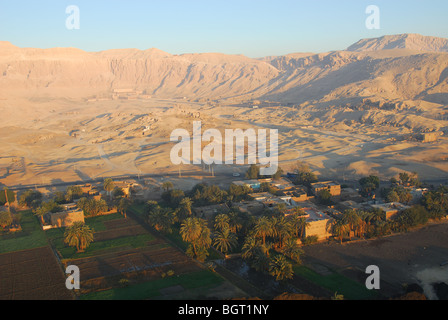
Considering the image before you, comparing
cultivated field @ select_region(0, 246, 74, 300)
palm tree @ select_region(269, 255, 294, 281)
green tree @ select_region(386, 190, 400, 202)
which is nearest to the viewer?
cultivated field @ select_region(0, 246, 74, 300)

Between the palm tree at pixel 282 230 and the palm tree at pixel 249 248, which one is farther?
the palm tree at pixel 282 230

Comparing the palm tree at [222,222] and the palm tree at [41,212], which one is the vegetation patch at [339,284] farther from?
the palm tree at [41,212]

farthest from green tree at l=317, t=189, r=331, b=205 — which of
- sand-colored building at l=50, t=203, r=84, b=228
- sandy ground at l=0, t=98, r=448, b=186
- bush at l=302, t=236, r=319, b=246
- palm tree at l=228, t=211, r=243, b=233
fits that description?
sand-colored building at l=50, t=203, r=84, b=228

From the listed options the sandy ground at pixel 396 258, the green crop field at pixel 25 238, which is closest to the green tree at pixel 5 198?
the green crop field at pixel 25 238

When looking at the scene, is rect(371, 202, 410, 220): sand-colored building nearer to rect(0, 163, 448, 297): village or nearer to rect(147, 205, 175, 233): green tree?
rect(0, 163, 448, 297): village
